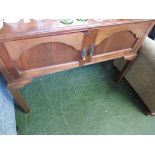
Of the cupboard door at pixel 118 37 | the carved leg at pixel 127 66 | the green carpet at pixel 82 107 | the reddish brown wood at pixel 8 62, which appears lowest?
the green carpet at pixel 82 107

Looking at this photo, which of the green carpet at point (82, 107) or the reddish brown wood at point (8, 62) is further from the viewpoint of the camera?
the green carpet at point (82, 107)

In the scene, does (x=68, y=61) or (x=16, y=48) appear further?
(x=68, y=61)

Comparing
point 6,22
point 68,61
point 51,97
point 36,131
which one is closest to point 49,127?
point 36,131

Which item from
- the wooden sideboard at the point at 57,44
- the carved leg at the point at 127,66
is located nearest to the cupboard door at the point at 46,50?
the wooden sideboard at the point at 57,44

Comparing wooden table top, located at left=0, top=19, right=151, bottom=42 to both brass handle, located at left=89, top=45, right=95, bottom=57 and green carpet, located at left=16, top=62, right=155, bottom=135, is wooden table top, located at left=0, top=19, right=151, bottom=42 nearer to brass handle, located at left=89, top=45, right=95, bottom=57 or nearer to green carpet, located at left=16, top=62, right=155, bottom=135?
brass handle, located at left=89, top=45, right=95, bottom=57

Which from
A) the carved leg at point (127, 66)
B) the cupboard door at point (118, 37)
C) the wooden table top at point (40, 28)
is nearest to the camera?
the wooden table top at point (40, 28)

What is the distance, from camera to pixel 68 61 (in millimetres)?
871

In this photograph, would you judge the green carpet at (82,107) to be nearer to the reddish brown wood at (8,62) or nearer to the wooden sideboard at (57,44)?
the wooden sideboard at (57,44)

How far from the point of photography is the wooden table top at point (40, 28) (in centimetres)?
59

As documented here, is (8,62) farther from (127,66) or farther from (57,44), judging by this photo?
(127,66)

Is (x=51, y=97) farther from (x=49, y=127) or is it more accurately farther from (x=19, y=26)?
(x=19, y=26)

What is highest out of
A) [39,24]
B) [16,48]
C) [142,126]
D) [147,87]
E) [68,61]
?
[39,24]

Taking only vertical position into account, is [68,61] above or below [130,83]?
above

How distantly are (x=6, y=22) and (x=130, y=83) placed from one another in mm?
1108
